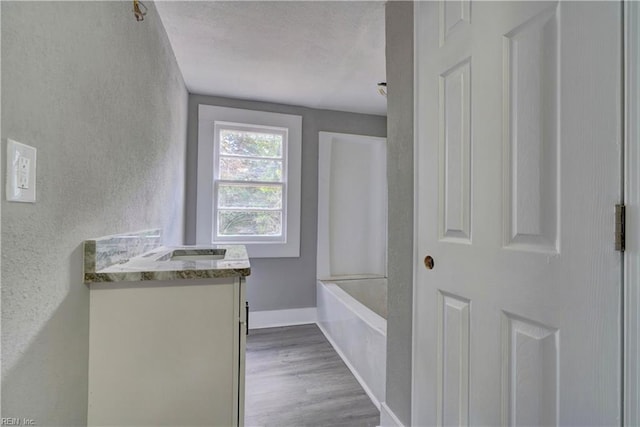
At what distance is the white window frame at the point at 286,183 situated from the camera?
9.87 ft

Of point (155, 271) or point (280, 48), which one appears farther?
point (280, 48)

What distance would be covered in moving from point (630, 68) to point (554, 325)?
62 cm

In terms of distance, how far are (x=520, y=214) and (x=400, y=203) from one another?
0.64 meters

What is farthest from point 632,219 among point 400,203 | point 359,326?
point 359,326

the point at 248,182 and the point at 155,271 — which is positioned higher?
the point at 248,182

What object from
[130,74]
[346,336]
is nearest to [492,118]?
[130,74]

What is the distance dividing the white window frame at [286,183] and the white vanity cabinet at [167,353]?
2.02 meters

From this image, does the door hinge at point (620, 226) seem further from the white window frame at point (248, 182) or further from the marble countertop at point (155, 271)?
the white window frame at point (248, 182)

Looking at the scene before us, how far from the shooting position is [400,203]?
147 cm

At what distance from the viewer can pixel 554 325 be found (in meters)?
0.76

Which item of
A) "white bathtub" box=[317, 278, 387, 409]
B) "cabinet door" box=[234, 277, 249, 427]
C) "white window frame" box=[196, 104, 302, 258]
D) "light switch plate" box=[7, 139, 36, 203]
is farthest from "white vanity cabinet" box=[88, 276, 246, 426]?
"white window frame" box=[196, 104, 302, 258]

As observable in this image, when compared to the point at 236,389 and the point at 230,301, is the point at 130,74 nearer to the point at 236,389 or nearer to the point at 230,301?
the point at 230,301

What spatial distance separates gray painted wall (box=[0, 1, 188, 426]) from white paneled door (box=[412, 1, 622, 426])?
1.29 metres

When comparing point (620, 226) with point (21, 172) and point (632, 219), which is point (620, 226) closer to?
point (632, 219)
